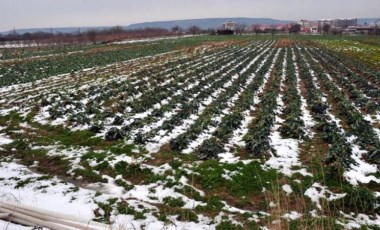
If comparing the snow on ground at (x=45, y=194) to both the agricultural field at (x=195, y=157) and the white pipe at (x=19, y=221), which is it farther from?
the white pipe at (x=19, y=221)

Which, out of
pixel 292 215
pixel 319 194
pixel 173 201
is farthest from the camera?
pixel 319 194

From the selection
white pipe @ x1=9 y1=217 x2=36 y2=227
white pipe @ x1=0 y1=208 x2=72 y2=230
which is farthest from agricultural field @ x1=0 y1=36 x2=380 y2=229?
white pipe @ x1=0 y1=208 x2=72 y2=230

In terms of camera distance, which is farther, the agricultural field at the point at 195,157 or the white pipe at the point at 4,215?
the agricultural field at the point at 195,157

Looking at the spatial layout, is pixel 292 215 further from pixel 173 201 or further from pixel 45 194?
pixel 45 194

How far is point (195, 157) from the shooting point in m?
11.2

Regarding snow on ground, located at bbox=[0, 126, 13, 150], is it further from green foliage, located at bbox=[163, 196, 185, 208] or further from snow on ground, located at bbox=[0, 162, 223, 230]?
green foliage, located at bbox=[163, 196, 185, 208]

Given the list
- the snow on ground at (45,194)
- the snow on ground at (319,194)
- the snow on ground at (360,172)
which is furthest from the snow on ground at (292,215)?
the snow on ground at (45,194)

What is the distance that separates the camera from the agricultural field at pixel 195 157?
321 inches

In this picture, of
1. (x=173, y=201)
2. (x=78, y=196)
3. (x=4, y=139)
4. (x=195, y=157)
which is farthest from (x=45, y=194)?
(x=4, y=139)

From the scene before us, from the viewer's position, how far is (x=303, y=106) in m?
17.3

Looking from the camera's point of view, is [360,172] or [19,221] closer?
[19,221]

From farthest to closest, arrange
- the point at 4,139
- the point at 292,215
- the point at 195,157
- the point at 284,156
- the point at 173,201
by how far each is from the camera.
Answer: the point at 4,139 → the point at 195,157 → the point at 284,156 → the point at 173,201 → the point at 292,215

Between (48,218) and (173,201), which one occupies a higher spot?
(48,218)

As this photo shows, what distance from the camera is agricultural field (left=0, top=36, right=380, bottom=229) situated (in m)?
8.15
